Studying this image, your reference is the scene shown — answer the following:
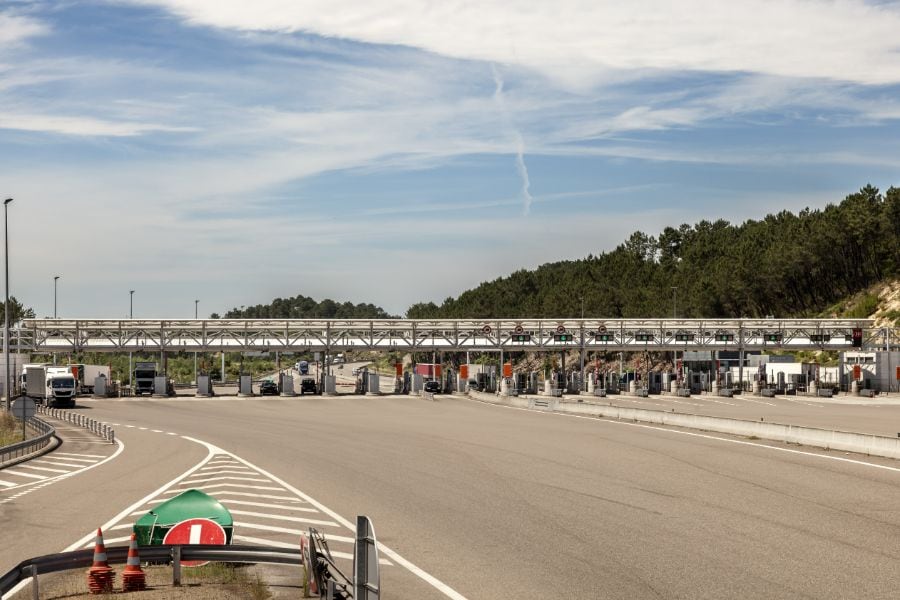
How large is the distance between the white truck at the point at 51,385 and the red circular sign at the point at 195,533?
65370 millimetres

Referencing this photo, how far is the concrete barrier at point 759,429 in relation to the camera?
114 ft

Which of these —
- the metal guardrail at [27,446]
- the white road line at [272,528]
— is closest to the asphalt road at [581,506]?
the white road line at [272,528]

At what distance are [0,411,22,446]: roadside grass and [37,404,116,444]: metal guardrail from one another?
3402mm

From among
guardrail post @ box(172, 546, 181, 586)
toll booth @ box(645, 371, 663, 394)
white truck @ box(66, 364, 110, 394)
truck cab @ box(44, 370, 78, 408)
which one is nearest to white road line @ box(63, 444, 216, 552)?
guardrail post @ box(172, 546, 181, 586)

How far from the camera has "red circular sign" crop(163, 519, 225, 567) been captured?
17344 millimetres

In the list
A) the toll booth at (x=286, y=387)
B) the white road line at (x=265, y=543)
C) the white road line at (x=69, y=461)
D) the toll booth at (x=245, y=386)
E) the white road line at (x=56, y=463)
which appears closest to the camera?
the white road line at (x=265, y=543)

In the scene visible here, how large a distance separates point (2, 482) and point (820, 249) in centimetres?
13476

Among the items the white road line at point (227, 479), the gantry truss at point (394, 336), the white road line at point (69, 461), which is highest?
the gantry truss at point (394, 336)

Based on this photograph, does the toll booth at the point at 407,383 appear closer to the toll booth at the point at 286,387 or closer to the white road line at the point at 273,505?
the toll booth at the point at 286,387

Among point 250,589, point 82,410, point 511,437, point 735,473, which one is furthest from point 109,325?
point 250,589

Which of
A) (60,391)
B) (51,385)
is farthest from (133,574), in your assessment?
(51,385)

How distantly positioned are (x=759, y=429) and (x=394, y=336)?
6550cm

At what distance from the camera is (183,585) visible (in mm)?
15930

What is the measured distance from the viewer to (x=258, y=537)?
2033 cm
